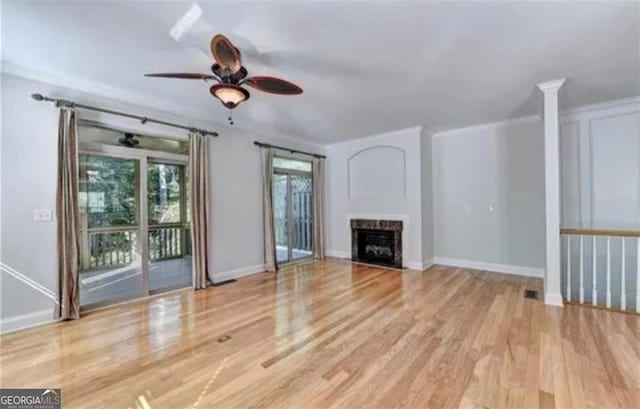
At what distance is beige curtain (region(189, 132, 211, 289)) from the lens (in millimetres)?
4371

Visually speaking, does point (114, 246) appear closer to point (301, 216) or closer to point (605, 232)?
point (301, 216)

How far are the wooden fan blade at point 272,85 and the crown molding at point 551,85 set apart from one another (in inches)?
118

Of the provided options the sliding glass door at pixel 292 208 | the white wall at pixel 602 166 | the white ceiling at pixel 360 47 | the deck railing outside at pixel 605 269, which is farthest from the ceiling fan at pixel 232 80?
the white wall at pixel 602 166

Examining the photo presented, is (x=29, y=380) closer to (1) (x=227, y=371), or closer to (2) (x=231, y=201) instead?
(1) (x=227, y=371)

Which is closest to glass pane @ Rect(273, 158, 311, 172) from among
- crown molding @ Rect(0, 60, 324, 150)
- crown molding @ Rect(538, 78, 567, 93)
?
crown molding @ Rect(0, 60, 324, 150)

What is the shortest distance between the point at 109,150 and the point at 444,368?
439cm

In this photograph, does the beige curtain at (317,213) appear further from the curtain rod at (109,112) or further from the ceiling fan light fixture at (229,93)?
the ceiling fan light fixture at (229,93)

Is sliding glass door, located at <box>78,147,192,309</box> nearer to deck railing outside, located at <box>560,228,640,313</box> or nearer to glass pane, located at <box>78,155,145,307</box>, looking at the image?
glass pane, located at <box>78,155,145,307</box>

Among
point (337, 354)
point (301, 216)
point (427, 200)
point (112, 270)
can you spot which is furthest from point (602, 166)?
point (112, 270)

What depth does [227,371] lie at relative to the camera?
7.30 ft

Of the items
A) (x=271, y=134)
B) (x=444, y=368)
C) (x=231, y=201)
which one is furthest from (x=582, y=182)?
(x=231, y=201)

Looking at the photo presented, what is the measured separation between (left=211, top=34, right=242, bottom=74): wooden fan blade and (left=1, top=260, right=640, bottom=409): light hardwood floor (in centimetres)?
238

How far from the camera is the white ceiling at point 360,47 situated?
2.18 m

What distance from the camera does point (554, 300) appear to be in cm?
352
